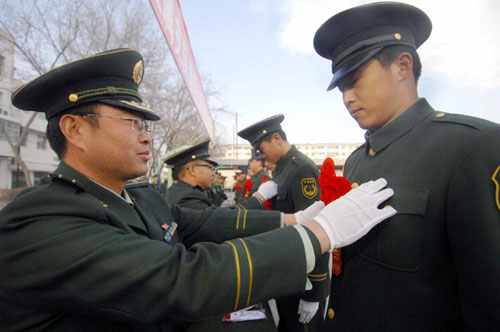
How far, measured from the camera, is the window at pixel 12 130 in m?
5.06

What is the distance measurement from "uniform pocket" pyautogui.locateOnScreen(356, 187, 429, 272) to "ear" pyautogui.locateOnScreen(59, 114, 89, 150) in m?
1.68

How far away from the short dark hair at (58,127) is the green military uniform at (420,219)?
1381mm

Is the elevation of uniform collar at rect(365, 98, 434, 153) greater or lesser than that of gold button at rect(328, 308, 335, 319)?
greater

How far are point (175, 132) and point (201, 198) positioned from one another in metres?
13.0

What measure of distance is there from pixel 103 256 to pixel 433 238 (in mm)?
1364

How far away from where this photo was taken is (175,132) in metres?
15.9

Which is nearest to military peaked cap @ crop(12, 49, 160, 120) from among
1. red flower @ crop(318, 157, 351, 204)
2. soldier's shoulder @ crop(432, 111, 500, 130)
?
red flower @ crop(318, 157, 351, 204)

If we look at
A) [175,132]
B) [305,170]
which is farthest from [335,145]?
[305,170]

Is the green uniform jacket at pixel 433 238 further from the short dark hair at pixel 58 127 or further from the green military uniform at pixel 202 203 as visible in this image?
the short dark hair at pixel 58 127

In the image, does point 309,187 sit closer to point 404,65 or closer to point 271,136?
point 271,136

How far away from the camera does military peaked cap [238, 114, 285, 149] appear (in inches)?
155

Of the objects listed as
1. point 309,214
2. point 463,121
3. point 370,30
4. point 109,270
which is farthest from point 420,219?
point 109,270

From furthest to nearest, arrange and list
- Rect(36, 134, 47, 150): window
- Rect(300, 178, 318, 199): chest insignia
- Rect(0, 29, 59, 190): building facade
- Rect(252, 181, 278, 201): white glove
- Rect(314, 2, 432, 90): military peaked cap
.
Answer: Rect(36, 134, 47, 150): window, Rect(0, 29, 59, 190): building facade, Rect(252, 181, 278, 201): white glove, Rect(300, 178, 318, 199): chest insignia, Rect(314, 2, 432, 90): military peaked cap

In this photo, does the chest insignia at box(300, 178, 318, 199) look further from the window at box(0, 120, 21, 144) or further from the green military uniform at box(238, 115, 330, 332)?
the window at box(0, 120, 21, 144)
